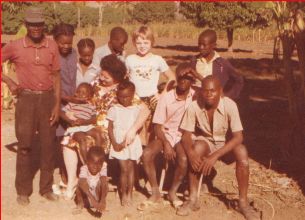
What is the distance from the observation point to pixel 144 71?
6.40 meters

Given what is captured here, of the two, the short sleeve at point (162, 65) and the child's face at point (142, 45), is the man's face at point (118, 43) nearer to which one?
the child's face at point (142, 45)

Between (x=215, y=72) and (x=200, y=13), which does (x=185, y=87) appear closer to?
(x=215, y=72)

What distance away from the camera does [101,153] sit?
5746 millimetres

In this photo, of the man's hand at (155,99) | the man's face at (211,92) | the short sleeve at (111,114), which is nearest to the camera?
the man's face at (211,92)

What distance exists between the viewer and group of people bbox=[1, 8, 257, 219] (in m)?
5.66

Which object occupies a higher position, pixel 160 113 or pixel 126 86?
pixel 126 86

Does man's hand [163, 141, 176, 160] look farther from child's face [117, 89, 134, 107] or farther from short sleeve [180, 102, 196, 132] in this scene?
child's face [117, 89, 134, 107]

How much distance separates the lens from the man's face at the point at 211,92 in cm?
545

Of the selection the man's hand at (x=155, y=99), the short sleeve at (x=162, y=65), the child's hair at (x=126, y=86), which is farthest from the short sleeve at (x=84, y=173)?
the short sleeve at (x=162, y=65)

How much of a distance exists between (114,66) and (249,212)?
2251 millimetres

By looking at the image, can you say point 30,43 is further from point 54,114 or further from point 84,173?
point 84,173

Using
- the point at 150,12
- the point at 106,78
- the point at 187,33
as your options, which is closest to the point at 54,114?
the point at 106,78

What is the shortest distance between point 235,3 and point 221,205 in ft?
66.0

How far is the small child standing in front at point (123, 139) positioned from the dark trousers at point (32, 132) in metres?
0.71
